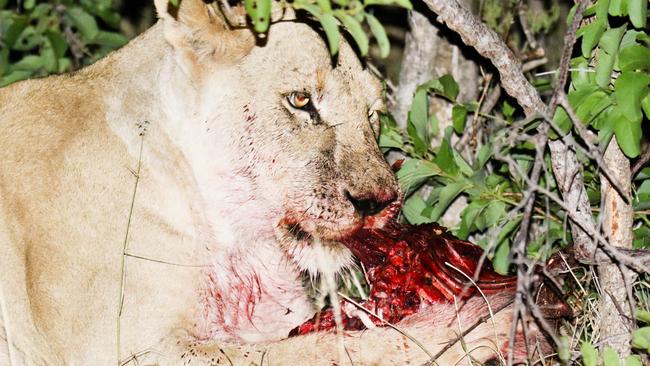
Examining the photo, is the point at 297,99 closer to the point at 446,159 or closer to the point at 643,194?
the point at 446,159

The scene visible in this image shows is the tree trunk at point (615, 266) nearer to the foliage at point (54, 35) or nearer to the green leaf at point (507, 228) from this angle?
the green leaf at point (507, 228)

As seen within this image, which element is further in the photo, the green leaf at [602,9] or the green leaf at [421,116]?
the green leaf at [421,116]

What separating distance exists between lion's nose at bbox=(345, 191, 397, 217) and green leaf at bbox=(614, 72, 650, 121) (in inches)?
30.2

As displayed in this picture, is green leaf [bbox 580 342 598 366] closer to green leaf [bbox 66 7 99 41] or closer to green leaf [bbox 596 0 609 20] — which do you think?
green leaf [bbox 596 0 609 20]

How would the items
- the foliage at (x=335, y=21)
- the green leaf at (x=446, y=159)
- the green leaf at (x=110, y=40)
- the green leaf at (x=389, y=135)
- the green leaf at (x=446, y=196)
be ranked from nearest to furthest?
the foliage at (x=335, y=21), the green leaf at (x=446, y=196), the green leaf at (x=446, y=159), the green leaf at (x=389, y=135), the green leaf at (x=110, y=40)

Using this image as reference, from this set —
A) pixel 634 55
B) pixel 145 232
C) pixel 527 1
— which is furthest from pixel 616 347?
pixel 527 1

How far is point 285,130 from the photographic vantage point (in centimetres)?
322

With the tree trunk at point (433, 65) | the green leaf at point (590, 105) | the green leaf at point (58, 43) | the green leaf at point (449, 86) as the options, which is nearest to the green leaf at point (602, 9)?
the green leaf at point (590, 105)

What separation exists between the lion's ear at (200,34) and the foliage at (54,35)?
2270 mm

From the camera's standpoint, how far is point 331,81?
329cm

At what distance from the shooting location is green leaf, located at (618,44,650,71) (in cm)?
316

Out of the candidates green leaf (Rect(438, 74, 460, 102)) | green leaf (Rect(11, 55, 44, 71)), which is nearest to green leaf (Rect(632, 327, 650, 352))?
green leaf (Rect(438, 74, 460, 102))

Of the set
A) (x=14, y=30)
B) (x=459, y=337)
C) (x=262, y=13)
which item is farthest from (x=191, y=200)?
(x=14, y=30)

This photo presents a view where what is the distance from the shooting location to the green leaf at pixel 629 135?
3070mm
